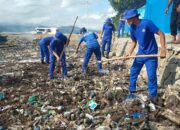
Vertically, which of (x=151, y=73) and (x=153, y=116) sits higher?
(x=151, y=73)

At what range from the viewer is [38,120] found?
7.00 m

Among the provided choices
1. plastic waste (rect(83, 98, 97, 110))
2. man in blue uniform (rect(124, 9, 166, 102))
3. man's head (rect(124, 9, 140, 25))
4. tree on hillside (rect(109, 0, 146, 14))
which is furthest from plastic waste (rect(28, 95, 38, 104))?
tree on hillside (rect(109, 0, 146, 14))

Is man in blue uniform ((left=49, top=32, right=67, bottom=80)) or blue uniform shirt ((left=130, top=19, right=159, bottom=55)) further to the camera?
man in blue uniform ((left=49, top=32, right=67, bottom=80))

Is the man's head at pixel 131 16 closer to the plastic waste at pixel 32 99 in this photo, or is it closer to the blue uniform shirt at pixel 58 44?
the plastic waste at pixel 32 99

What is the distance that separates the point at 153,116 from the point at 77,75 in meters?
5.51

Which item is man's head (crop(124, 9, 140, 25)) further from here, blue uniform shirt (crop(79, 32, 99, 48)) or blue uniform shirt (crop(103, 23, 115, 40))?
blue uniform shirt (crop(103, 23, 115, 40))

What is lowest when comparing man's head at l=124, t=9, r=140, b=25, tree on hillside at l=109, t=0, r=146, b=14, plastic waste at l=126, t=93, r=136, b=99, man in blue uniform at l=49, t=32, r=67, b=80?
plastic waste at l=126, t=93, r=136, b=99

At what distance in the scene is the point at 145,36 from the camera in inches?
301

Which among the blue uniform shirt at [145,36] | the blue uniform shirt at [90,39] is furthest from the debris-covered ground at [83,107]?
the blue uniform shirt at [90,39]

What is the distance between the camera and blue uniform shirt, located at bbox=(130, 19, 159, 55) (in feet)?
24.7

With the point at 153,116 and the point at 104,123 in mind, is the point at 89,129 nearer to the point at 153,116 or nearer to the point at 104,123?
the point at 104,123

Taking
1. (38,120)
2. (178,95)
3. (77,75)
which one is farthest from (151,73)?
(77,75)

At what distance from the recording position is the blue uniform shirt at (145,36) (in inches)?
296

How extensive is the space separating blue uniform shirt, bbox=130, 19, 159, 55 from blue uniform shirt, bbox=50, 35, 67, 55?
12.7ft
